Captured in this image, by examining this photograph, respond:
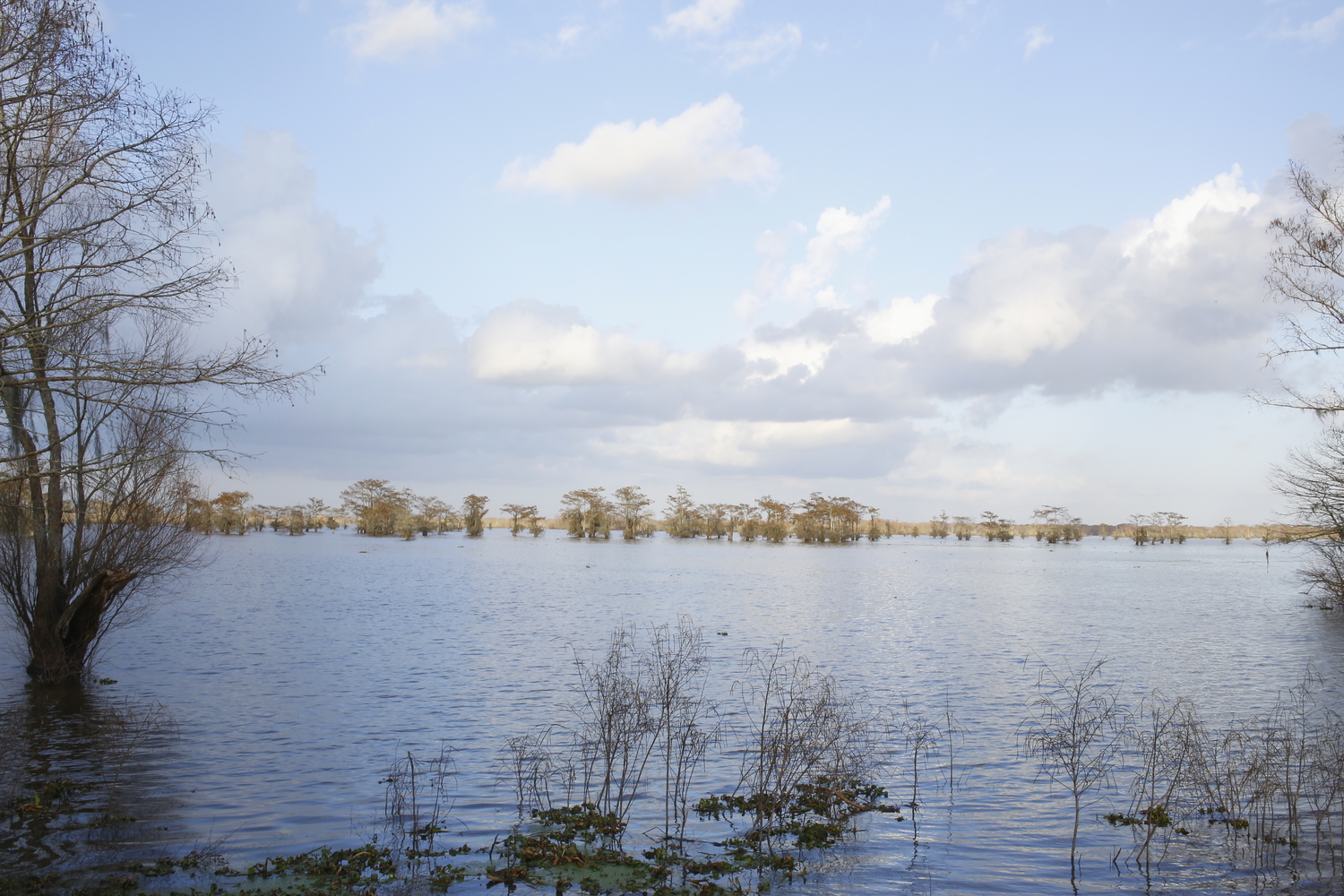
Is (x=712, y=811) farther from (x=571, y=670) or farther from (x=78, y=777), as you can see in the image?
(x=571, y=670)

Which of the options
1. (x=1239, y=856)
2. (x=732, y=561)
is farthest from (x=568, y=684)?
(x=732, y=561)

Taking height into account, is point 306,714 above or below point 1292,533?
below

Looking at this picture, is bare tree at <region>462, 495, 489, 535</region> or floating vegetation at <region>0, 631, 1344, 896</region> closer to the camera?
floating vegetation at <region>0, 631, 1344, 896</region>

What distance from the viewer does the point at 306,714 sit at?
45.3 feet

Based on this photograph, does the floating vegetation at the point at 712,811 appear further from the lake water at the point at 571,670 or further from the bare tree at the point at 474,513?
the bare tree at the point at 474,513

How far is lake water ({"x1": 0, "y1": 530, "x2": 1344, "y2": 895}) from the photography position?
337 inches

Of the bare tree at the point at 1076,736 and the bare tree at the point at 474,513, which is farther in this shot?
the bare tree at the point at 474,513

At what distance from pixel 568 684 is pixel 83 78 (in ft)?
41.3

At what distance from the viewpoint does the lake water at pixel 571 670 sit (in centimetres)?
856

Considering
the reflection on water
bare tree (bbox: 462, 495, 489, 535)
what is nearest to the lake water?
Answer: the reflection on water

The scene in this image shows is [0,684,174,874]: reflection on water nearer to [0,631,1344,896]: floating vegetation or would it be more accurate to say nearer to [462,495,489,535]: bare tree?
[0,631,1344,896]: floating vegetation

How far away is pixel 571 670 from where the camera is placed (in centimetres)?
1773

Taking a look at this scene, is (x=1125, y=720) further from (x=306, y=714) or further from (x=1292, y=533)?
(x=1292, y=533)

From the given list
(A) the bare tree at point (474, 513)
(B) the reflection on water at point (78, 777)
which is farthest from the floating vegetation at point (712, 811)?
(A) the bare tree at point (474, 513)
